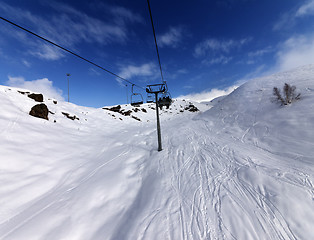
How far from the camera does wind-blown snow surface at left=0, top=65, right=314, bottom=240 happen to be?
3002 millimetres

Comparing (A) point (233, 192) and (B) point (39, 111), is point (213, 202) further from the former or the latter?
(B) point (39, 111)

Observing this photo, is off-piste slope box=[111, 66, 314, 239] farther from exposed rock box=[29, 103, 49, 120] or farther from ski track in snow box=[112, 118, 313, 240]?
exposed rock box=[29, 103, 49, 120]

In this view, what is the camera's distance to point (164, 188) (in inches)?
177

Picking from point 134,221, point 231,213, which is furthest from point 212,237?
point 134,221

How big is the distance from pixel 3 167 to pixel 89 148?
4230 millimetres

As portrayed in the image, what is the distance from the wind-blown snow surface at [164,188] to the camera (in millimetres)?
3002

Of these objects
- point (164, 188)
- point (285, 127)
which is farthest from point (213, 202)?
point (285, 127)

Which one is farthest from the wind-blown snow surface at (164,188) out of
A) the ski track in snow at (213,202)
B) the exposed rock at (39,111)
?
the exposed rock at (39,111)

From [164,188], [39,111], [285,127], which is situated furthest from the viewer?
[39,111]

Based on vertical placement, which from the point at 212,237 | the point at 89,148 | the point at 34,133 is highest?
the point at 34,133

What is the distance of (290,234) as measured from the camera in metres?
2.71

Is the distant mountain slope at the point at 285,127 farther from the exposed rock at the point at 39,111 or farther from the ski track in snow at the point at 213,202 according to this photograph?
the exposed rock at the point at 39,111

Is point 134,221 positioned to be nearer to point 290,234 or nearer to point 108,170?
point 108,170

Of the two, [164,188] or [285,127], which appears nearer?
[164,188]
